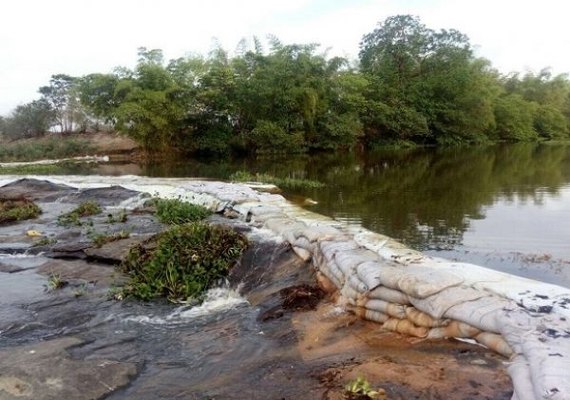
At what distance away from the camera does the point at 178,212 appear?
1074cm

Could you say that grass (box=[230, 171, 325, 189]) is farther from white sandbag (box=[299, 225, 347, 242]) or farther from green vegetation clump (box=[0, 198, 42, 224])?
white sandbag (box=[299, 225, 347, 242])

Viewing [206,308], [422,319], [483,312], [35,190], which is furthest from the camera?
[35,190]

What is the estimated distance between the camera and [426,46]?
41.6m

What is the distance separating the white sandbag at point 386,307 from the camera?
15.7 feet

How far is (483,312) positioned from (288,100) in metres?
28.9

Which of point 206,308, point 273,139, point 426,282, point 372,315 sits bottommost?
point 206,308

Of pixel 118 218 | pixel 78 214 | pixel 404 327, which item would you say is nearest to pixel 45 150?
pixel 78 214

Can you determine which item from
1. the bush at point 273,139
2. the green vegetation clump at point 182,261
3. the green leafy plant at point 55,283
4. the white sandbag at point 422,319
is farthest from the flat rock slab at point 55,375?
the bush at point 273,139

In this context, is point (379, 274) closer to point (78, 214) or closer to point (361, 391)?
point (361, 391)

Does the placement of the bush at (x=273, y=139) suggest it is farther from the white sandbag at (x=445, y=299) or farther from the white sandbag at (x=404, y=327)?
the white sandbag at (x=445, y=299)

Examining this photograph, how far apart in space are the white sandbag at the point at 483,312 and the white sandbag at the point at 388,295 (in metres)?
0.56

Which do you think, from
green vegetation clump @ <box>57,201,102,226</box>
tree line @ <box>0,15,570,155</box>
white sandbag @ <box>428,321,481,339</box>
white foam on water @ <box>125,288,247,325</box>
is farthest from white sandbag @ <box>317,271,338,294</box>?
tree line @ <box>0,15,570,155</box>

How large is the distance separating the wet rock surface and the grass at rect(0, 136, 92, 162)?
2545cm

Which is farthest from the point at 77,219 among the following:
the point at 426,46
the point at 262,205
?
the point at 426,46
